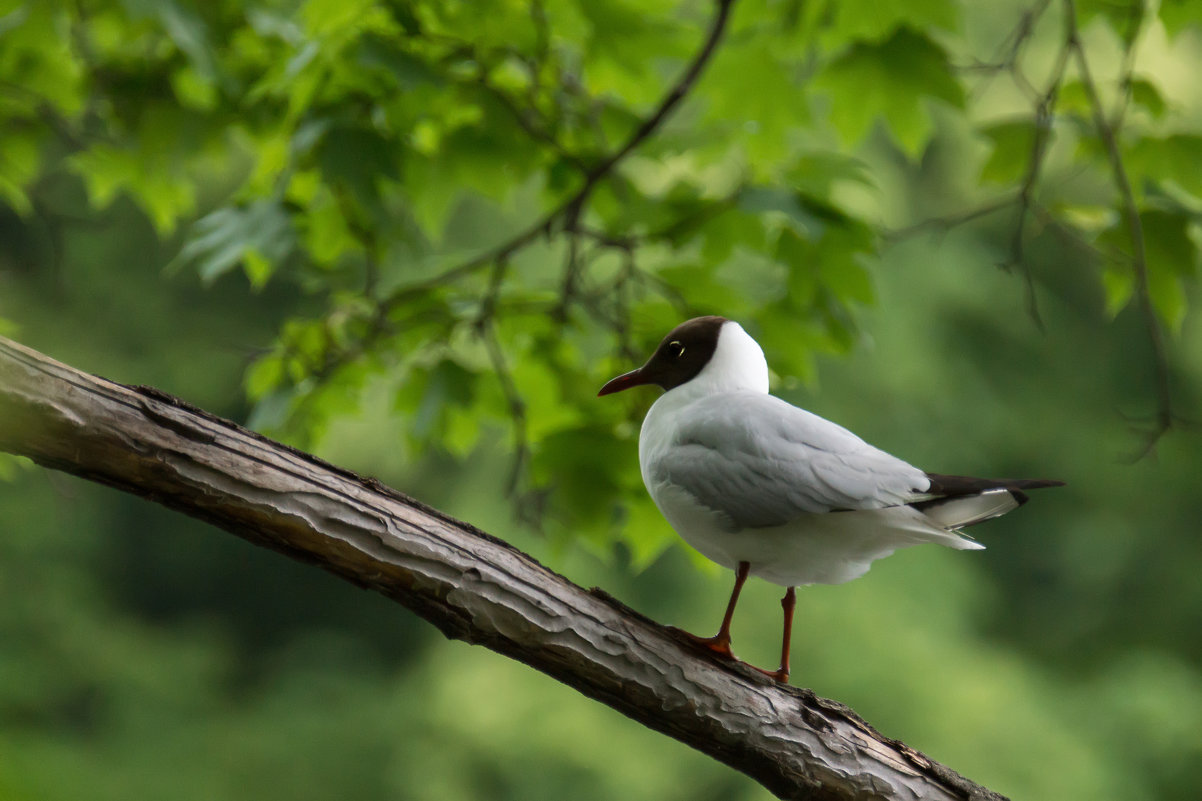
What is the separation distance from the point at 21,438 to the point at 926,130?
1.21 m

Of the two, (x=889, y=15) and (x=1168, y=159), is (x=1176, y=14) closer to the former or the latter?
(x=1168, y=159)

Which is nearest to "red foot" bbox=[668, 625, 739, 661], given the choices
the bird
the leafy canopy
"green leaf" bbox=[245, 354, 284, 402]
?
the bird

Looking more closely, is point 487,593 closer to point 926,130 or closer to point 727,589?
point 926,130

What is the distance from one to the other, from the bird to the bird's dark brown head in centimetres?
6

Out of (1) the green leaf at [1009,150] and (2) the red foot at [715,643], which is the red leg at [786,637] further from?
(1) the green leaf at [1009,150]

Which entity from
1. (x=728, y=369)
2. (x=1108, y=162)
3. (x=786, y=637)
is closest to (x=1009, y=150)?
(x=1108, y=162)

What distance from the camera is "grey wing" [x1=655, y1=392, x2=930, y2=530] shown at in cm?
83

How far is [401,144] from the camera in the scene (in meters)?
1.40

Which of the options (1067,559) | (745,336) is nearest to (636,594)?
(1067,559)

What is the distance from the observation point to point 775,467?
2.84 feet

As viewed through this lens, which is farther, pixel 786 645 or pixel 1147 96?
pixel 1147 96

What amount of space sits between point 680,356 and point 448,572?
0.32 meters

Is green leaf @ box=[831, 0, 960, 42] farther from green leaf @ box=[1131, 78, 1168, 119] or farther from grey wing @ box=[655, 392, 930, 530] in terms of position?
grey wing @ box=[655, 392, 930, 530]

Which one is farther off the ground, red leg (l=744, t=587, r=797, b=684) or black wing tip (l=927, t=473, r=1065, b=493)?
black wing tip (l=927, t=473, r=1065, b=493)
